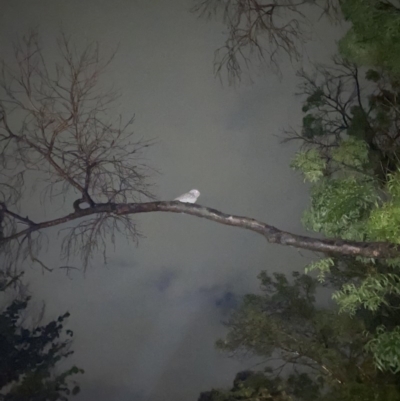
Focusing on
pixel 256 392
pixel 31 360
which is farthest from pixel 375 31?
pixel 31 360

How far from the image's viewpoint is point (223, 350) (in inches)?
157

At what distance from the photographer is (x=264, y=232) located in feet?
7.33

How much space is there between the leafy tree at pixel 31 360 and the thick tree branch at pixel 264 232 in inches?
66.1

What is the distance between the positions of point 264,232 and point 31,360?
116 inches

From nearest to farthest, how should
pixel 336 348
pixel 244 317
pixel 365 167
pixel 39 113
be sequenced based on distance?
pixel 39 113, pixel 365 167, pixel 336 348, pixel 244 317

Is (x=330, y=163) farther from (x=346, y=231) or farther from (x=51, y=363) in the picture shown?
(x=51, y=363)

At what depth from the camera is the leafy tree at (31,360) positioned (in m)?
3.85

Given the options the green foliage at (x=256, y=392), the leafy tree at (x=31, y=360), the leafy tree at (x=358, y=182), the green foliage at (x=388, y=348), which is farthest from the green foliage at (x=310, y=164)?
the leafy tree at (x=31, y=360)

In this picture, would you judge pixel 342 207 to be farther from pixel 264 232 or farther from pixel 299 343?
pixel 299 343

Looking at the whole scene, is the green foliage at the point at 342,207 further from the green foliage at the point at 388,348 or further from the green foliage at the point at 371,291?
the green foliage at the point at 388,348

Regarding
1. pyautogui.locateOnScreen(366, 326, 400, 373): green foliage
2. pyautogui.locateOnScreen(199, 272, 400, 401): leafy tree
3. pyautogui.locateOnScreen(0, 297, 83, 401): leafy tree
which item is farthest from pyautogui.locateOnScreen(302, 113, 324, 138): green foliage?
pyautogui.locateOnScreen(0, 297, 83, 401): leafy tree

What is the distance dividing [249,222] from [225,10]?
136 centimetres

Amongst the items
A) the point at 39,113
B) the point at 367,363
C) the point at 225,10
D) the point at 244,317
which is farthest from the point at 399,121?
the point at 39,113

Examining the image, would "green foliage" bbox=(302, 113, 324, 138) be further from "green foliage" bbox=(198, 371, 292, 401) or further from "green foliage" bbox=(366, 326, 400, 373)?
"green foliage" bbox=(198, 371, 292, 401)
